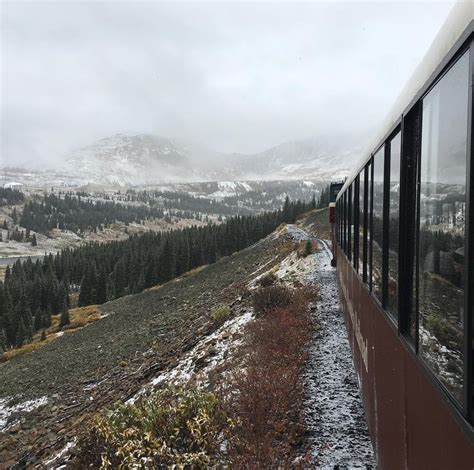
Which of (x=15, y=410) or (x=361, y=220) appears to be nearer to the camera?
(x=361, y=220)

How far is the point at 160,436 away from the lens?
7223 millimetres

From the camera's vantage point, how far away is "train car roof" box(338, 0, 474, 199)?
73.8 inches

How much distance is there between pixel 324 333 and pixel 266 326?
174 cm

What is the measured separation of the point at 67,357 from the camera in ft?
117

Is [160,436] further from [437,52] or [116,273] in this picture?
[116,273]

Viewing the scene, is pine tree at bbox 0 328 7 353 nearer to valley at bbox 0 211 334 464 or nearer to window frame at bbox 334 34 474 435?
valley at bbox 0 211 334 464

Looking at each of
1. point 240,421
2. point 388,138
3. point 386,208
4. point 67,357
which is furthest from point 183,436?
point 67,357

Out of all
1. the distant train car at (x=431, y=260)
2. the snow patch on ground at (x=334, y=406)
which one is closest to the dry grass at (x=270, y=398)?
the snow patch on ground at (x=334, y=406)

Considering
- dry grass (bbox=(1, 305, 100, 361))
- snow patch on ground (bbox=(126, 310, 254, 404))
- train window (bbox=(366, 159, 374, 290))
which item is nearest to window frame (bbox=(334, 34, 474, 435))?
train window (bbox=(366, 159, 374, 290))

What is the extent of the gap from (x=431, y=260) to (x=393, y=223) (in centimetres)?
116

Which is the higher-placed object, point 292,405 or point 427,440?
point 427,440

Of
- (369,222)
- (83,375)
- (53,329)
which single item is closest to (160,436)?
(369,222)

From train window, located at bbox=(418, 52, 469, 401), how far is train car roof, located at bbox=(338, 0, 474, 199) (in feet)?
0.34

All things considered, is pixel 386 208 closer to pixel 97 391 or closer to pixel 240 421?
pixel 240 421
